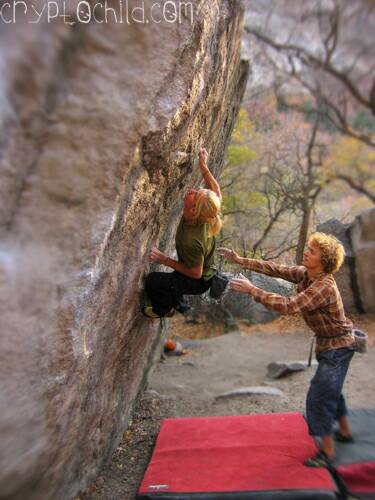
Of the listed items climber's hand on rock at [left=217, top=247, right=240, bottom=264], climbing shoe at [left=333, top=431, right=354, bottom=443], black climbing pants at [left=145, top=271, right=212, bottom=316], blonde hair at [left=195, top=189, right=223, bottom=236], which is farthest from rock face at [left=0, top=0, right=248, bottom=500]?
climbing shoe at [left=333, top=431, right=354, bottom=443]

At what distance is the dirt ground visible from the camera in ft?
12.0

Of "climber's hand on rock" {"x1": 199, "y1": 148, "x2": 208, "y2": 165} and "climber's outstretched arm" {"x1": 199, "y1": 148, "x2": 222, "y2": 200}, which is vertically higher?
"climber's hand on rock" {"x1": 199, "y1": 148, "x2": 208, "y2": 165}

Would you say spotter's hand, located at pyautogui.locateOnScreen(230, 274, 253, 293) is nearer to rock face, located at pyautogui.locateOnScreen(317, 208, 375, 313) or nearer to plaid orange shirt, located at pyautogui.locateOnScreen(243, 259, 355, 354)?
plaid orange shirt, located at pyautogui.locateOnScreen(243, 259, 355, 354)

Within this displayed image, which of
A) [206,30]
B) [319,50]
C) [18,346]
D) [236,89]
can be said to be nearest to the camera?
[18,346]

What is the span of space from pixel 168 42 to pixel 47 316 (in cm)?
155

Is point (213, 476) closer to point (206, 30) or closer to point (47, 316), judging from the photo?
point (47, 316)

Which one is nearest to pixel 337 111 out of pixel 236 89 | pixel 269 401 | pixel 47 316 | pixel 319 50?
pixel 319 50

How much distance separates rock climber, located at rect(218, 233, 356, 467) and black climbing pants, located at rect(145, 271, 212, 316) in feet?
1.48

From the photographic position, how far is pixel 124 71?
2121 mm

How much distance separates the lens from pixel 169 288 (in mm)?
3324

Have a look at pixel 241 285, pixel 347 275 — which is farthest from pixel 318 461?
pixel 347 275

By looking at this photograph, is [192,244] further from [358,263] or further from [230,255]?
[358,263]

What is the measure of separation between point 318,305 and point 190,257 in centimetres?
92

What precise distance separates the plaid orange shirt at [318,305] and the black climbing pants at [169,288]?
21.7 inches
